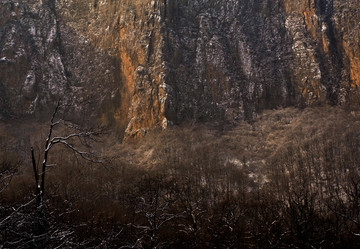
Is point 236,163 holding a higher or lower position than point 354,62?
lower

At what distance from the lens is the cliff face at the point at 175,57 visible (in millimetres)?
86188

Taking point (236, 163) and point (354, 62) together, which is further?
point (354, 62)

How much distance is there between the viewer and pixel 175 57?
292ft

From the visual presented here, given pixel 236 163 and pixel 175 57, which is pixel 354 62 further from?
pixel 175 57

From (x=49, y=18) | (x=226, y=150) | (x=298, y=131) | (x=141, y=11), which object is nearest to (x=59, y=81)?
(x=49, y=18)

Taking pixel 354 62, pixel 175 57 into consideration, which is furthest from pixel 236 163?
pixel 354 62

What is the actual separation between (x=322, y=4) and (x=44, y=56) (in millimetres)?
72458

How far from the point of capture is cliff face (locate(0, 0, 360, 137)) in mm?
86188

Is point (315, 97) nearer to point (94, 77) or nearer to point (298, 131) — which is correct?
point (298, 131)

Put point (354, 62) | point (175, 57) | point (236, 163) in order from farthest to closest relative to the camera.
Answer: point (175, 57) → point (354, 62) → point (236, 163)

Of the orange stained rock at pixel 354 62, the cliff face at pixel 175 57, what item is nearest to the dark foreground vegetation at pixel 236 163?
the cliff face at pixel 175 57

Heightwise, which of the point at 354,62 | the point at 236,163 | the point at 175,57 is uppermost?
the point at 175,57

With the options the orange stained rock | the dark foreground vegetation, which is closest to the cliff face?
the orange stained rock

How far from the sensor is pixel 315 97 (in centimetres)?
8731
